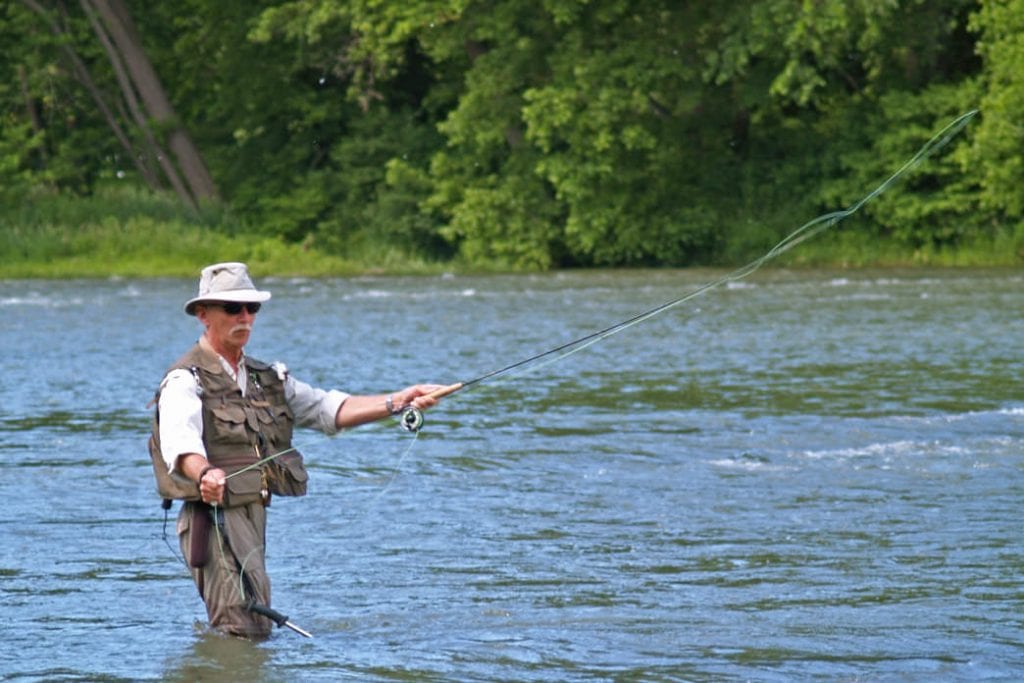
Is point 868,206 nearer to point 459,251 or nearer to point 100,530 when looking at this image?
point 459,251

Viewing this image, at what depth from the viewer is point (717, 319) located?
830 inches

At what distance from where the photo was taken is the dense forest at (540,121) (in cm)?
3077

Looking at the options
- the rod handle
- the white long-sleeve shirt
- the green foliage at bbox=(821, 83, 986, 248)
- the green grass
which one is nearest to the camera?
the white long-sleeve shirt

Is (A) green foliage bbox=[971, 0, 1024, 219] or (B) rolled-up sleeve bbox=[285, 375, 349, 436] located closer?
(B) rolled-up sleeve bbox=[285, 375, 349, 436]

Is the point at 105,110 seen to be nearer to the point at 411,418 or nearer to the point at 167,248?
the point at 167,248

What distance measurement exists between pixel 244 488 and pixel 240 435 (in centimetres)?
17

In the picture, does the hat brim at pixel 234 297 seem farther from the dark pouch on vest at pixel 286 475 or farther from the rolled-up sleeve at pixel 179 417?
the dark pouch on vest at pixel 286 475

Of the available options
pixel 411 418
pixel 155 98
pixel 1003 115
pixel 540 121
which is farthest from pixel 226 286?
pixel 155 98

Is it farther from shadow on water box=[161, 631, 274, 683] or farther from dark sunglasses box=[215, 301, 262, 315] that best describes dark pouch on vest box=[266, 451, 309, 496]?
shadow on water box=[161, 631, 274, 683]

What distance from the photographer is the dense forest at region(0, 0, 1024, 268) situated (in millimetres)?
30766

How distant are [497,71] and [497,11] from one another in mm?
1014

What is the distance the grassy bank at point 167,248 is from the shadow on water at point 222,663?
24641 mm

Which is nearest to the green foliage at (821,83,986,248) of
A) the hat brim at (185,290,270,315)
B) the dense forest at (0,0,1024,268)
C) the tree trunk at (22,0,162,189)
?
the dense forest at (0,0,1024,268)

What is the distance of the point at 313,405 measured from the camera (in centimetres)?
658
